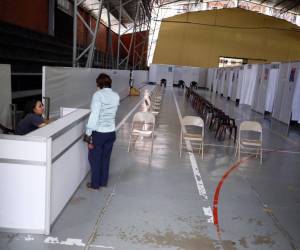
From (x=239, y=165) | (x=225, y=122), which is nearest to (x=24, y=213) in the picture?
(x=239, y=165)

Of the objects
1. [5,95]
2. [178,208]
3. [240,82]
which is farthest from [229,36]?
[178,208]

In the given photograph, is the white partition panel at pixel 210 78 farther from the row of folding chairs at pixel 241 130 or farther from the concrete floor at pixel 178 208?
the concrete floor at pixel 178 208

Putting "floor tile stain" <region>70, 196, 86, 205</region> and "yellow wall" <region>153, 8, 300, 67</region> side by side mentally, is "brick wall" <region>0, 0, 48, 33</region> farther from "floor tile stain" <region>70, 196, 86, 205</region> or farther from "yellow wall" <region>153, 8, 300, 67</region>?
"yellow wall" <region>153, 8, 300, 67</region>

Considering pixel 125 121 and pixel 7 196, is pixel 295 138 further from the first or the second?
pixel 7 196

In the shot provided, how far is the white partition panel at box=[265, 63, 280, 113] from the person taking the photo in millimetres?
14684

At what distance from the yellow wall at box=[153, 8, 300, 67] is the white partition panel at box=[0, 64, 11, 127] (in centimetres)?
2984

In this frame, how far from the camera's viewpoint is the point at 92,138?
14.2 ft

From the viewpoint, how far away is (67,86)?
25.9 ft

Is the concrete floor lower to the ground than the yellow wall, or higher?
lower

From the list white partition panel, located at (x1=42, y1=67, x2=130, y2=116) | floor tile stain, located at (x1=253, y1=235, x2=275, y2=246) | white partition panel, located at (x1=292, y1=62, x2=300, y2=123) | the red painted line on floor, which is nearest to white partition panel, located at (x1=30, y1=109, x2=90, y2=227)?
the red painted line on floor

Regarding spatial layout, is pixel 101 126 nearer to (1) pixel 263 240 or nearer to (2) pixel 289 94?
(1) pixel 263 240

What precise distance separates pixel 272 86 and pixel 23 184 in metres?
13.9

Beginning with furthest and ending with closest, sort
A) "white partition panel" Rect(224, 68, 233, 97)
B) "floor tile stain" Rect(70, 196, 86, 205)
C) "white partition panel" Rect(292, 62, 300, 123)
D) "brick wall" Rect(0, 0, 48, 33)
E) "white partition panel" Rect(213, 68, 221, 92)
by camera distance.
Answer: "white partition panel" Rect(213, 68, 221, 92) → "white partition panel" Rect(224, 68, 233, 97) → "white partition panel" Rect(292, 62, 300, 123) → "brick wall" Rect(0, 0, 48, 33) → "floor tile stain" Rect(70, 196, 86, 205)

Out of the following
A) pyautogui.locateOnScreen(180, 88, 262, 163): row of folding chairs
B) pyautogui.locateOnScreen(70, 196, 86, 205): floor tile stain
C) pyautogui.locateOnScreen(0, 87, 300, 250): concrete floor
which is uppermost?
pyautogui.locateOnScreen(180, 88, 262, 163): row of folding chairs
